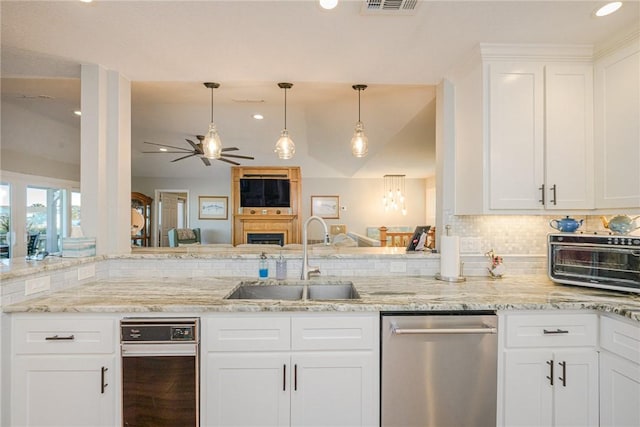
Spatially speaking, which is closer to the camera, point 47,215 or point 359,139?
point 359,139

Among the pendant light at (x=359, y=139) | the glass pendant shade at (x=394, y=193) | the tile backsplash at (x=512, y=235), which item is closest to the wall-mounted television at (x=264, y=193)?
the glass pendant shade at (x=394, y=193)

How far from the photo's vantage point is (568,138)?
198cm

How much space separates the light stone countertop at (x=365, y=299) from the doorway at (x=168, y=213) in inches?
248

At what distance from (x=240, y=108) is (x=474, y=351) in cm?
356

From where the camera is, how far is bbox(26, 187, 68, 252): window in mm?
4363

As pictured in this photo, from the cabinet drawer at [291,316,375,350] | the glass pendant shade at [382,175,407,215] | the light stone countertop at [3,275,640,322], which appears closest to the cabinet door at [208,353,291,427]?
the cabinet drawer at [291,316,375,350]

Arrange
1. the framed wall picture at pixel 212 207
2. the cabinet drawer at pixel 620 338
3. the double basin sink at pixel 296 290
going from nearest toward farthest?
the cabinet drawer at pixel 620 338
the double basin sink at pixel 296 290
the framed wall picture at pixel 212 207

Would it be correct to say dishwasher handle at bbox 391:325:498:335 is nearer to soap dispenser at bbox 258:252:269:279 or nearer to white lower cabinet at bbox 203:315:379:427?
white lower cabinet at bbox 203:315:379:427

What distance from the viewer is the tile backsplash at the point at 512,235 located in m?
2.28

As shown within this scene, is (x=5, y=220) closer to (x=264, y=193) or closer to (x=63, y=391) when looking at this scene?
(x=63, y=391)

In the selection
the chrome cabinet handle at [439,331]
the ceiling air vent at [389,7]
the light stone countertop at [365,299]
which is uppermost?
the ceiling air vent at [389,7]

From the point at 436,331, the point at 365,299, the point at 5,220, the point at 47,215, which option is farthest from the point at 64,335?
the point at 47,215

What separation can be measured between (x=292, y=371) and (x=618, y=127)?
2.24m

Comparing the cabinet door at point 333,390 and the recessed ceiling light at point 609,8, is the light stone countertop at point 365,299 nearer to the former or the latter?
the cabinet door at point 333,390
